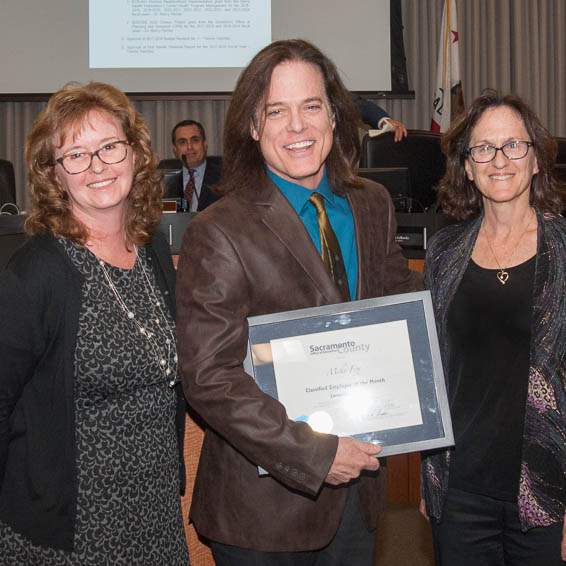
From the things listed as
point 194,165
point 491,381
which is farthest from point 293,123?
point 194,165

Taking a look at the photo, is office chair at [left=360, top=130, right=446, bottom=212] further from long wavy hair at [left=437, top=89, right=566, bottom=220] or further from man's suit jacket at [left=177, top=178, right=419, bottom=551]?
man's suit jacket at [left=177, top=178, right=419, bottom=551]

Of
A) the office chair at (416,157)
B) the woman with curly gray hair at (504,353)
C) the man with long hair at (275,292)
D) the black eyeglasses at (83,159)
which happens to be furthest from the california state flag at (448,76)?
the black eyeglasses at (83,159)

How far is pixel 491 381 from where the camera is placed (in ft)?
6.00

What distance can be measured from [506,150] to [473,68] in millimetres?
6321

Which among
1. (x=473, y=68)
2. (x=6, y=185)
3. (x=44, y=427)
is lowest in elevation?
(x=44, y=427)

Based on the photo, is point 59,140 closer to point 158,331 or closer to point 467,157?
point 158,331

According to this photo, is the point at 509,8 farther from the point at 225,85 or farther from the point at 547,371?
the point at 547,371

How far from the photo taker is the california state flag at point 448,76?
7148 millimetres

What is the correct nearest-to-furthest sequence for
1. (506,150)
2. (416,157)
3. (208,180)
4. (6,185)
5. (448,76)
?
(506,150), (416,157), (6,185), (208,180), (448,76)

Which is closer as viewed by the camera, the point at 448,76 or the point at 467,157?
the point at 467,157

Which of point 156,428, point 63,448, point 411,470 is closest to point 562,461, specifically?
point 156,428

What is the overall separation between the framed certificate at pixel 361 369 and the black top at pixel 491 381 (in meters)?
0.26

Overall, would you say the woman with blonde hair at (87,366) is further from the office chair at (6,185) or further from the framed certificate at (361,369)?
the office chair at (6,185)

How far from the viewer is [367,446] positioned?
61.2 inches
